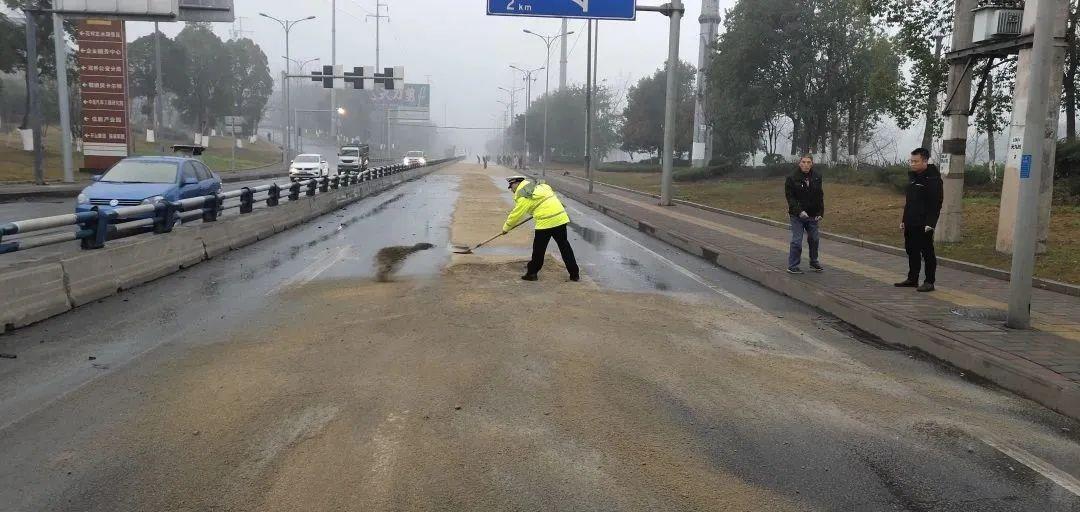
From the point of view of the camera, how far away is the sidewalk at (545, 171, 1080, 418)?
5688 mm

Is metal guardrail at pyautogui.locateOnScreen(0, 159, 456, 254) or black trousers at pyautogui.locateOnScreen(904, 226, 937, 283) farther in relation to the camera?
black trousers at pyautogui.locateOnScreen(904, 226, 937, 283)

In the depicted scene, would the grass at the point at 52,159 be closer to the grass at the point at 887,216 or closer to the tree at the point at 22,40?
the tree at the point at 22,40

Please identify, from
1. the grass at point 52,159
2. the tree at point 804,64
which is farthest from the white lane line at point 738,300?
the grass at point 52,159

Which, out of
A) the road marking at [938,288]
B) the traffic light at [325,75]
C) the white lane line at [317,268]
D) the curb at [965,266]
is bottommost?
the white lane line at [317,268]

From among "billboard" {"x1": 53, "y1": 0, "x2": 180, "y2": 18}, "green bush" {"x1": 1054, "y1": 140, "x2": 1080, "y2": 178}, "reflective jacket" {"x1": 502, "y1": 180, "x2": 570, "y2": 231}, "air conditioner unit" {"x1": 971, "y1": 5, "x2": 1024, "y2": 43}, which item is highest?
"billboard" {"x1": 53, "y1": 0, "x2": 180, "y2": 18}

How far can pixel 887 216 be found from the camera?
62.5 feet

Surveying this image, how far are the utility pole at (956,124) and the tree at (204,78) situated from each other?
220 ft

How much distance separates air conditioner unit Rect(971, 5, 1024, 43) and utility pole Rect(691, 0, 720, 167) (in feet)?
92.6

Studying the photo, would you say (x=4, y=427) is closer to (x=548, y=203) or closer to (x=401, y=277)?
(x=401, y=277)

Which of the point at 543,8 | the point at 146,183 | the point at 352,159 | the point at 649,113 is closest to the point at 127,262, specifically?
the point at 146,183

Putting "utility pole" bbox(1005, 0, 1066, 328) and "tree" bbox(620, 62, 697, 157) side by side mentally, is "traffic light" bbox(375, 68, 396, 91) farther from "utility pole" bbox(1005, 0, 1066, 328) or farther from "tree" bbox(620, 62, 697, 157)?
"utility pole" bbox(1005, 0, 1066, 328)

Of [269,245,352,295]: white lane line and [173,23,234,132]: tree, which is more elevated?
[173,23,234,132]: tree

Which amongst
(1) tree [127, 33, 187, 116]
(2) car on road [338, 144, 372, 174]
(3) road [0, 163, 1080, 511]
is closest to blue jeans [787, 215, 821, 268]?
(3) road [0, 163, 1080, 511]

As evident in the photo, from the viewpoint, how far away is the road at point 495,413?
3.60 metres
